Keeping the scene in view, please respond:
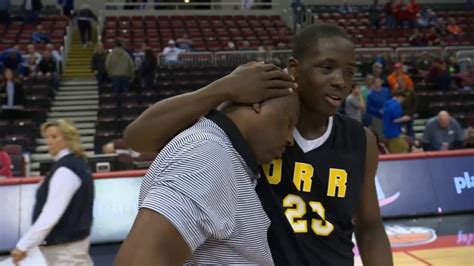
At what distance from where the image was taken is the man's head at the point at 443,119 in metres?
8.32

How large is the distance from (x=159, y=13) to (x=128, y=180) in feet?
50.4

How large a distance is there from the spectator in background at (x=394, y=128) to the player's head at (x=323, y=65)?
7.63 m

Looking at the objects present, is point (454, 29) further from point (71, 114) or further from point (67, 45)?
point (71, 114)

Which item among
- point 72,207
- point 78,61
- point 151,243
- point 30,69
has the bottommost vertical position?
point 78,61

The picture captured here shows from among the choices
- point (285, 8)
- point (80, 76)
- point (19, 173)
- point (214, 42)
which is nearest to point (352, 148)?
point (19, 173)

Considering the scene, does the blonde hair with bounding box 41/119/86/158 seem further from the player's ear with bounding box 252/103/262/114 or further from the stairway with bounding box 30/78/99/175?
the stairway with bounding box 30/78/99/175

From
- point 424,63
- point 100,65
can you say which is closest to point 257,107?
point 100,65

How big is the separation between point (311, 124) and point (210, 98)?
40 cm

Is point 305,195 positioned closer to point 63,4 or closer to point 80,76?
point 80,76

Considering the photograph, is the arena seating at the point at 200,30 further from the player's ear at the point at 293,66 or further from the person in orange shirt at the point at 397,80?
the player's ear at the point at 293,66

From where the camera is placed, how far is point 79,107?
530 inches

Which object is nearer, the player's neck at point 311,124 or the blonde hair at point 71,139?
the player's neck at point 311,124

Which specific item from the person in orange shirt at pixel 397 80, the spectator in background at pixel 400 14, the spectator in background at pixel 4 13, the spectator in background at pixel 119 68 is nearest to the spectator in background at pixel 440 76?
the person in orange shirt at pixel 397 80

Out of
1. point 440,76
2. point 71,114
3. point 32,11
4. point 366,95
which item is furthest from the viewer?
point 32,11
